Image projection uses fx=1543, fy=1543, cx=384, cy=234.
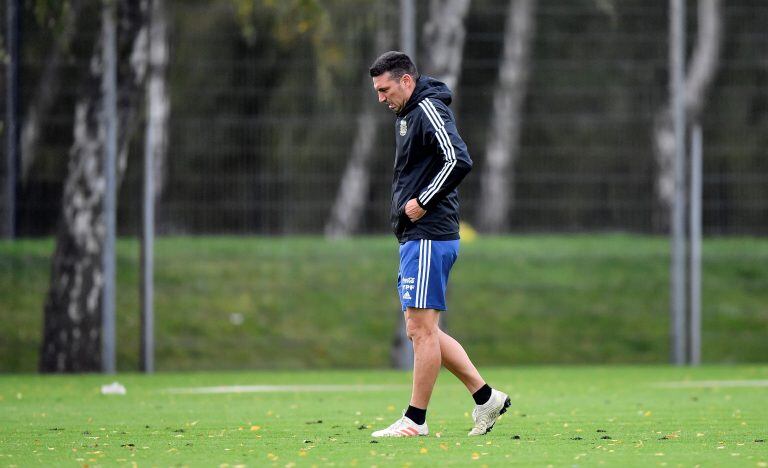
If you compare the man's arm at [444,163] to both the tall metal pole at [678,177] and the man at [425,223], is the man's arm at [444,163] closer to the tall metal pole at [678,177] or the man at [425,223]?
the man at [425,223]

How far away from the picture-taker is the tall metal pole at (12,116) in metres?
13.7

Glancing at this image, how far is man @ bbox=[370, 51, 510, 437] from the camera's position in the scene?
7383mm

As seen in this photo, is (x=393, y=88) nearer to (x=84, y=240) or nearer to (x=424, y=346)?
(x=424, y=346)

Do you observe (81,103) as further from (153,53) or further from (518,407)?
(518,407)

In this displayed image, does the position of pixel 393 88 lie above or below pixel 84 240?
above

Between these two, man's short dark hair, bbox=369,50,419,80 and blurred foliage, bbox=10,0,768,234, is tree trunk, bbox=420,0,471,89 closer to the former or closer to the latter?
blurred foliage, bbox=10,0,768,234

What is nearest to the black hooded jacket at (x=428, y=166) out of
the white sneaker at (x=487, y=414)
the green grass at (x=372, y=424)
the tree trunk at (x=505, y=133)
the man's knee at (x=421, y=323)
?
the man's knee at (x=421, y=323)

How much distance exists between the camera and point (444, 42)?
14211 millimetres

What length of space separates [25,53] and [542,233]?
5.08 metres

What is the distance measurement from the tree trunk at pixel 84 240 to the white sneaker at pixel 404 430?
6.70 metres

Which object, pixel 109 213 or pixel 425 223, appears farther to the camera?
pixel 109 213

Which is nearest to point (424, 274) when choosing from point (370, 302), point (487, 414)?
point (487, 414)

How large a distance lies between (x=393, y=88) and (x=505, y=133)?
7047 mm

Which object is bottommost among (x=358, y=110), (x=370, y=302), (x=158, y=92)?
(x=370, y=302)
